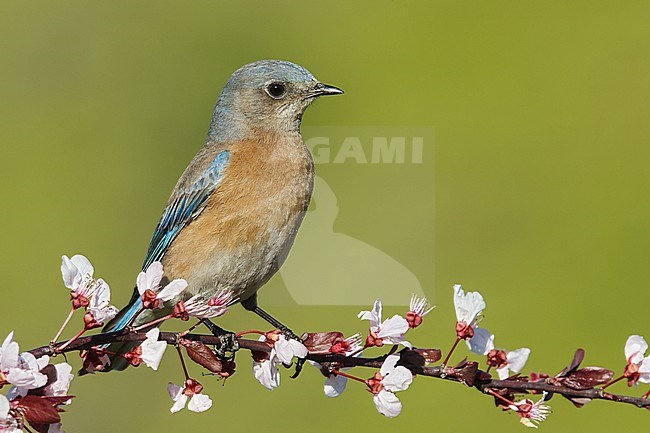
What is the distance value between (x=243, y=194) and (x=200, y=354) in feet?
3.62

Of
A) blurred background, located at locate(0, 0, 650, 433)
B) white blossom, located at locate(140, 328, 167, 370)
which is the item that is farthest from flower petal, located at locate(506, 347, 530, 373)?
blurred background, located at locate(0, 0, 650, 433)

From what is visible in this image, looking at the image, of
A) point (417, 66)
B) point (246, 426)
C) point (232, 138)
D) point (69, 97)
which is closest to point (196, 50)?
point (69, 97)

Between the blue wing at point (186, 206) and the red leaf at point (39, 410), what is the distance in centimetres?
140

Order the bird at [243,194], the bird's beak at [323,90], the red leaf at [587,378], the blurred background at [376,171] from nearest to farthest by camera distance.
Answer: the red leaf at [587,378] < the bird at [243,194] < the bird's beak at [323,90] < the blurred background at [376,171]

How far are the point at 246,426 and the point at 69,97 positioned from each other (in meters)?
3.09

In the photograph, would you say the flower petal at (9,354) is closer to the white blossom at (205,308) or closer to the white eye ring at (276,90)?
the white blossom at (205,308)

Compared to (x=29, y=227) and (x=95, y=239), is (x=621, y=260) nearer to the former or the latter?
(x=95, y=239)

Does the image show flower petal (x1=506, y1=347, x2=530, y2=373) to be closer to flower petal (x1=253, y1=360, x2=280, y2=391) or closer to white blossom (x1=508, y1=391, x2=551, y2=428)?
white blossom (x1=508, y1=391, x2=551, y2=428)

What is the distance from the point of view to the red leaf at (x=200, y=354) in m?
2.20

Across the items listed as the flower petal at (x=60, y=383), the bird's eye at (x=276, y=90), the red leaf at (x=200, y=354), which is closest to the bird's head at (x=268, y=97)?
the bird's eye at (x=276, y=90)

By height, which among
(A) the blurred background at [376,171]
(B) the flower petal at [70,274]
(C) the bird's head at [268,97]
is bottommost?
(A) the blurred background at [376,171]

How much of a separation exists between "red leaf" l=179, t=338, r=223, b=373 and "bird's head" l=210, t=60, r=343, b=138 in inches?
51.8

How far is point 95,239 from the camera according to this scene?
21.9ft

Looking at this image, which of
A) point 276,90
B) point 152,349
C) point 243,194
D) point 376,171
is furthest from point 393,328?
point 376,171
